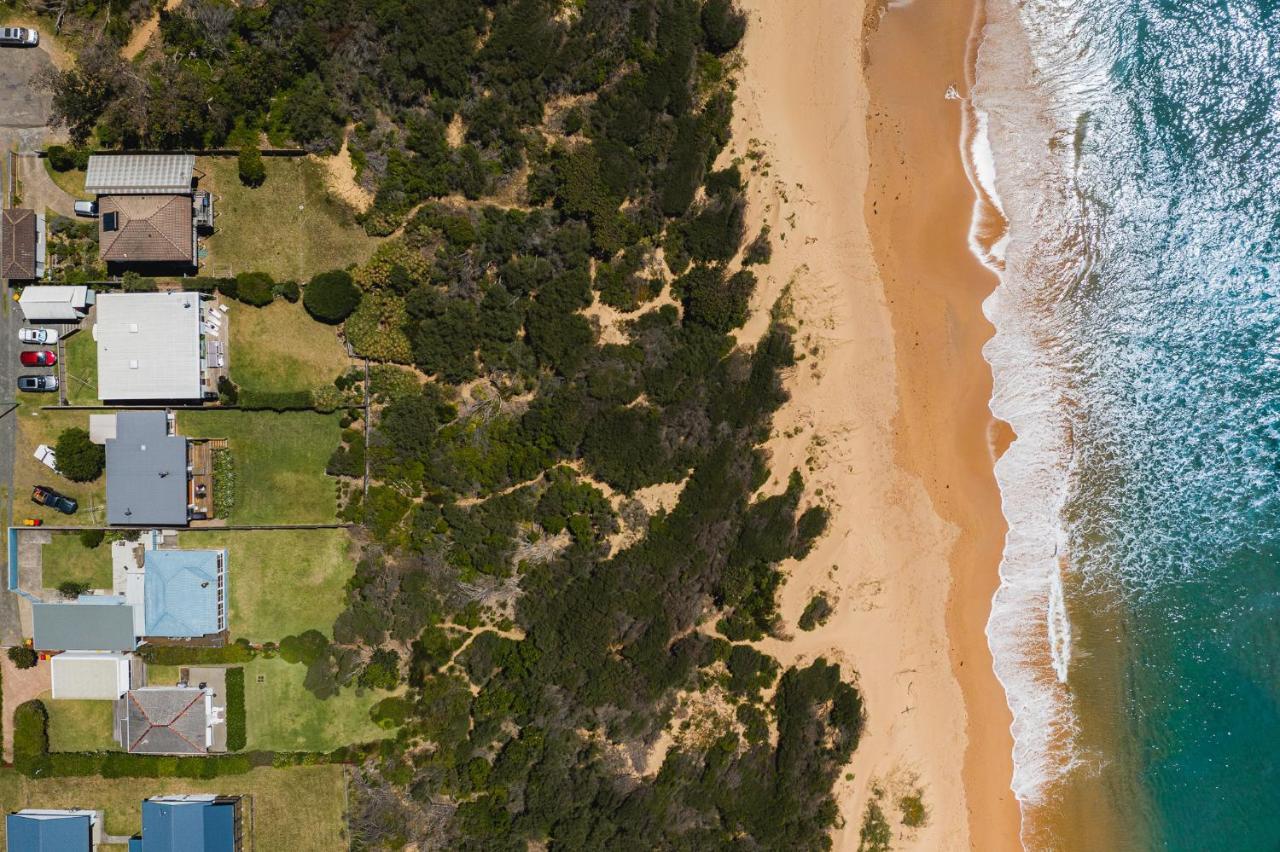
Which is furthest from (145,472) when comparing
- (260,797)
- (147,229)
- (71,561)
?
(260,797)

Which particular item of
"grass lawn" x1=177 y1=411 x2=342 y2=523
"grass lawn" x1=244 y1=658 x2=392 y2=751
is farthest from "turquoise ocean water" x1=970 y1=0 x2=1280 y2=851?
"grass lawn" x1=177 y1=411 x2=342 y2=523

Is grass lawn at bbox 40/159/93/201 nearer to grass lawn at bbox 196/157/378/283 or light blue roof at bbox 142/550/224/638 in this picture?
grass lawn at bbox 196/157/378/283

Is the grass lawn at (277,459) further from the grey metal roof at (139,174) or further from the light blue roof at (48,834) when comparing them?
the light blue roof at (48,834)

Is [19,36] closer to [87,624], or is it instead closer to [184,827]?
[87,624]

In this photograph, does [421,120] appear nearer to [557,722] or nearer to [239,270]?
[239,270]

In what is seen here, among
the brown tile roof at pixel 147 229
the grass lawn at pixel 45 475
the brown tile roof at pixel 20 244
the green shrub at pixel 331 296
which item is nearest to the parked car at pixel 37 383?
the grass lawn at pixel 45 475

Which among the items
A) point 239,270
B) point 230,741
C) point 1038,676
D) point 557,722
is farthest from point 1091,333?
point 230,741
